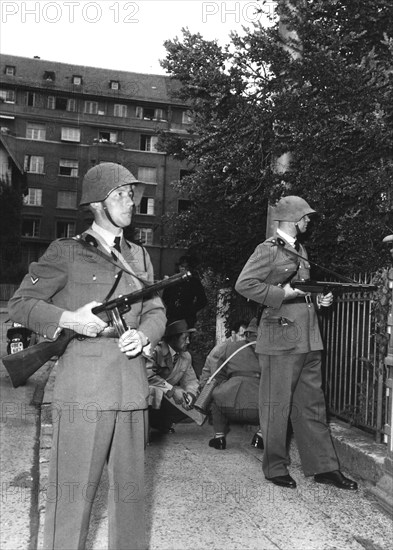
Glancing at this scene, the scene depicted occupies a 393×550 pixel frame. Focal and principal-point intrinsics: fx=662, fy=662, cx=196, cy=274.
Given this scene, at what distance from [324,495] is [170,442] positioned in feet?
6.07

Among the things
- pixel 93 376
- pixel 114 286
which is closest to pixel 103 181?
pixel 114 286

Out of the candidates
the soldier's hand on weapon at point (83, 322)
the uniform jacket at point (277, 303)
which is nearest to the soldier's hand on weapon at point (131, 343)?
the soldier's hand on weapon at point (83, 322)

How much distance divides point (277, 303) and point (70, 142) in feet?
171

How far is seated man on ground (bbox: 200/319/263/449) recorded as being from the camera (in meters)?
5.86

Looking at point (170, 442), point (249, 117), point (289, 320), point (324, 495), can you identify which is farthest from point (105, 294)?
point (249, 117)

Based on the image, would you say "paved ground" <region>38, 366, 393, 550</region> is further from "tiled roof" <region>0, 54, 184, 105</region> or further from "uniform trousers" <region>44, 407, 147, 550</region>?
"tiled roof" <region>0, 54, 184, 105</region>

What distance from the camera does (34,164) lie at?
180 ft

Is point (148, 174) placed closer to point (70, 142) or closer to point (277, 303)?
point (70, 142)

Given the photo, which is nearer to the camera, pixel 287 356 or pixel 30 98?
pixel 287 356

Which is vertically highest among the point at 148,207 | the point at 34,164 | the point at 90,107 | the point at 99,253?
the point at 90,107

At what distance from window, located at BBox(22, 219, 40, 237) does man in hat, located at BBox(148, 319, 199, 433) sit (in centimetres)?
4815

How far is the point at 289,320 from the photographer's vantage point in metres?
4.88

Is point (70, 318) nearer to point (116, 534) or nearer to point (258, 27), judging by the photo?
point (116, 534)

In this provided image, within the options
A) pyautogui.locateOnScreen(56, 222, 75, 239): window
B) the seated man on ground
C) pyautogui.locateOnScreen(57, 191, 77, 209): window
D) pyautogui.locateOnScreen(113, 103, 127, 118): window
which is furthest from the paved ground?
pyautogui.locateOnScreen(113, 103, 127, 118): window
